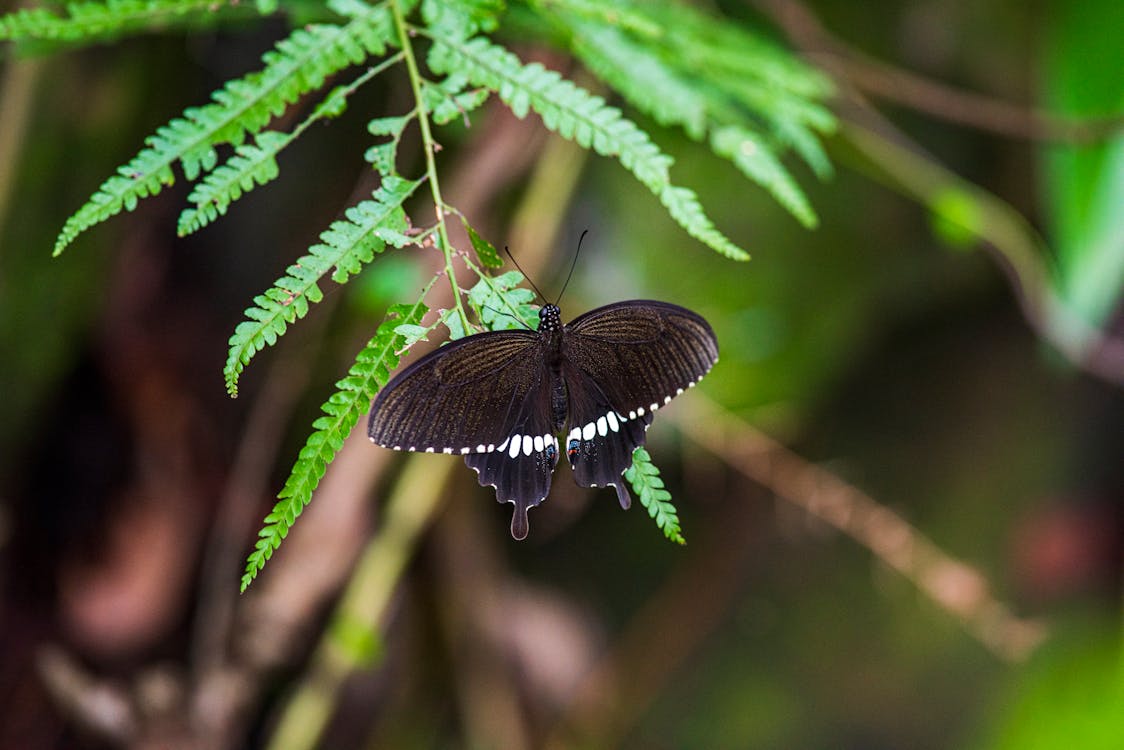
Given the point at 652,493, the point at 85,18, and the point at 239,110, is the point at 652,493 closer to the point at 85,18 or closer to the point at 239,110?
the point at 239,110

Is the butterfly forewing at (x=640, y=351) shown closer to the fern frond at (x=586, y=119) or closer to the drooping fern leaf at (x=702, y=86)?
the fern frond at (x=586, y=119)

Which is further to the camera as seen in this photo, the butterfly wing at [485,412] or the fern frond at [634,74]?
the fern frond at [634,74]

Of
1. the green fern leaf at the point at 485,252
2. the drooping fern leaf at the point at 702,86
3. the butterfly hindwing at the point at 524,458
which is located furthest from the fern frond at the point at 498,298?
the drooping fern leaf at the point at 702,86

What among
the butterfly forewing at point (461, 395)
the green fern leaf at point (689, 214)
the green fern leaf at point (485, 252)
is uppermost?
the green fern leaf at point (689, 214)

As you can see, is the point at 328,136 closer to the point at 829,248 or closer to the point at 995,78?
the point at 829,248

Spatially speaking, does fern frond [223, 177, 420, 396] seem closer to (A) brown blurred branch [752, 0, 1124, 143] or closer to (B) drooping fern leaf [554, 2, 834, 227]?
(B) drooping fern leaf [554, 2, 834, 227]

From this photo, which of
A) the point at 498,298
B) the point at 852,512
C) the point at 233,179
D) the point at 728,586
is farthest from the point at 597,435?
the point at 728,586
